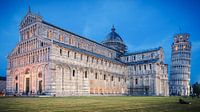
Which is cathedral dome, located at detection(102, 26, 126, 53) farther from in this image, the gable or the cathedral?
the gable

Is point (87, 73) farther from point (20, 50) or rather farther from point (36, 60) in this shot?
point (20, 50)

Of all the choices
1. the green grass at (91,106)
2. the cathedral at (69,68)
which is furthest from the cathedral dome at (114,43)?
the green grass at (91,106)

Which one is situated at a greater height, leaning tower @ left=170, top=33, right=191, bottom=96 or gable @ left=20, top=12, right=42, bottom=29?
gable @ left=20, top=12, right=42, bottom=29

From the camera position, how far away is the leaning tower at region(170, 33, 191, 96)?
3880 inches

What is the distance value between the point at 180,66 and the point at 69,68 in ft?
223

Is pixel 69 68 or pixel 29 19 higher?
pixel 29 19

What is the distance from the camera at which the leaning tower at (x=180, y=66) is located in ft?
323

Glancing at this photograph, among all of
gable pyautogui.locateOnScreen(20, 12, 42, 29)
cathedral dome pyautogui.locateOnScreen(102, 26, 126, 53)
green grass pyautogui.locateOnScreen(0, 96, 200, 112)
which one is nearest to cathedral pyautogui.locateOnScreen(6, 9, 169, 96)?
gable pyautogui.locateOnScreen(20, 12, 42, 29)

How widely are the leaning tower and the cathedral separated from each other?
2647 centimetres

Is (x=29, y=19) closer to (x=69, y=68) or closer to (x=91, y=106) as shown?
(x=69, y=68)

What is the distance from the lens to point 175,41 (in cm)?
10275

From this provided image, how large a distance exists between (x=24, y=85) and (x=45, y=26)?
50.1 ft

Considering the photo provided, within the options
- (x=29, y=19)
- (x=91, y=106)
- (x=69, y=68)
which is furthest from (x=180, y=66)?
(x=91, y=106)

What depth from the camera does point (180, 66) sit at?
99.5 metres
